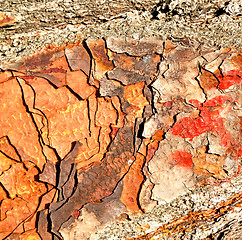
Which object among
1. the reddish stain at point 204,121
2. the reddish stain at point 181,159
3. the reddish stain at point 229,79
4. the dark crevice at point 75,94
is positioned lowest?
the reddish stain at point 181,159

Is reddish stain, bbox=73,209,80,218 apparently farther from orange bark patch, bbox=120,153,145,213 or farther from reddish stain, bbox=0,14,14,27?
reddish stain, bbox=0,14,14,27

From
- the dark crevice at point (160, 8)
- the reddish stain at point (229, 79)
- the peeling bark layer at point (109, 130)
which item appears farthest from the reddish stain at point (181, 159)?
the dark crevice at point (160, 8)

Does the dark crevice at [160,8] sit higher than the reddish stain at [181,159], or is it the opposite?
the dark crevice at [160,8]

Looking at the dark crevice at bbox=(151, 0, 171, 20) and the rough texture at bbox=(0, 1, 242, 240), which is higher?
the dark crevice at bbox=(151, 0, 171, 20)

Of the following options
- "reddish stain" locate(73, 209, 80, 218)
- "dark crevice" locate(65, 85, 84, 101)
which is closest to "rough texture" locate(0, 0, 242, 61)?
"dark crevice" locate(65, 85, 84, 101)

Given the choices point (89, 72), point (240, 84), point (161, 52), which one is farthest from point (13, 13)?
point (240, 84)

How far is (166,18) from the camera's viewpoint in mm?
910

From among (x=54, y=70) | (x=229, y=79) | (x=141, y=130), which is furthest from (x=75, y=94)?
(x=229, y=79)

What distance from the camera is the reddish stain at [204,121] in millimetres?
944

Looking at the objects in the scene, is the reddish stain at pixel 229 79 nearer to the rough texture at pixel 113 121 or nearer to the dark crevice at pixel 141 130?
the rough texture at pixel 113 121

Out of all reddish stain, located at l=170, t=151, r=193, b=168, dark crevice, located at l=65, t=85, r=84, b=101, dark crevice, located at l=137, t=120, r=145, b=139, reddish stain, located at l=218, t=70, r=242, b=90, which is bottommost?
reddish stain, located at l=170, t=151, r=193, b=168

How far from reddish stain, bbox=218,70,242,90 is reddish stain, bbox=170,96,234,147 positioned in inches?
1.7

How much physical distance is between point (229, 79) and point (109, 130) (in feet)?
1.52

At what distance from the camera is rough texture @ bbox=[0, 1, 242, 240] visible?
0.85 metres
